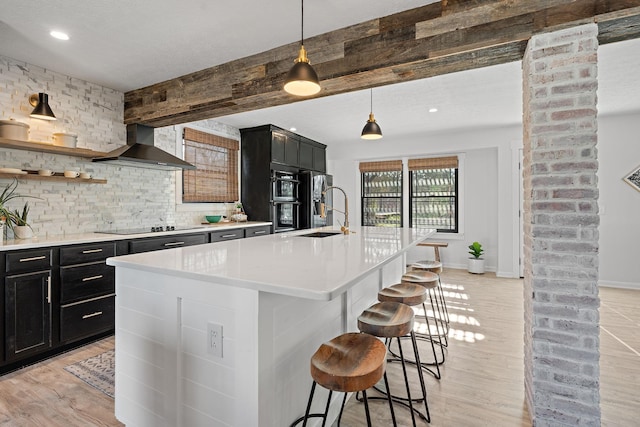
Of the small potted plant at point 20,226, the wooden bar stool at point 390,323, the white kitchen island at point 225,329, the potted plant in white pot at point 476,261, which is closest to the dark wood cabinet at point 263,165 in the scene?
the small potted plant at point 20,226

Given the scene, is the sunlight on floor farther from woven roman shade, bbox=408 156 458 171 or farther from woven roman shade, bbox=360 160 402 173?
woven roman shade, bbox=360 160 402 173

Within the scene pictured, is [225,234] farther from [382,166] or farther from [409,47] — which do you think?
[382,166]

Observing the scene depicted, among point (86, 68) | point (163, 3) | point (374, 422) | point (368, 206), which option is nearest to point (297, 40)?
point (163, 3)

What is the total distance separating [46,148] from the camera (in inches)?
115

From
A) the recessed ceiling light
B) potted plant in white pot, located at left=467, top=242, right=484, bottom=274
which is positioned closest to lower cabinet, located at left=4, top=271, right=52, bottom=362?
the recessed ceiling light

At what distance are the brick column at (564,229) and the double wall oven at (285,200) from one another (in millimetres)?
3912

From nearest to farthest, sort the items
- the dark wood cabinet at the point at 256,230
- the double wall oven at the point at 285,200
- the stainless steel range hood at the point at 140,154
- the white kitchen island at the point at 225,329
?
the white kitchen island at the point at 225,329 → the stainless steel range hood at the point at 140,154 → the dark wood cabinet at the point at 256,230 → the double wall oven at the point at 285,200

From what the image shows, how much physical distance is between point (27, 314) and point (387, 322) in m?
2.79

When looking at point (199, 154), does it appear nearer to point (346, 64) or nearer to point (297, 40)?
point (297, 40)

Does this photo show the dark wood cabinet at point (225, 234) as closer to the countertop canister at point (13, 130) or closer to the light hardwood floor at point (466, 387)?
the light hardwood floor at point (466, 387)

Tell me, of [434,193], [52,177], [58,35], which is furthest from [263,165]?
[434,193]

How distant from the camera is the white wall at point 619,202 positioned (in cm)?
456

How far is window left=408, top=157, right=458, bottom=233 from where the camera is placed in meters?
6.18

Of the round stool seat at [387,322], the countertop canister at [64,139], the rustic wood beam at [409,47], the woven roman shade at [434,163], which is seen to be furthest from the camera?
the woven roman shade at [434,163]
